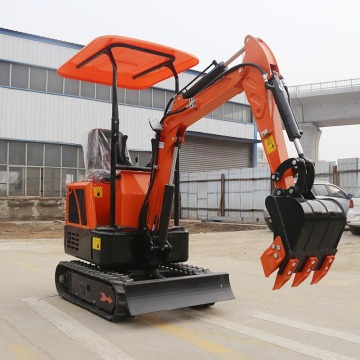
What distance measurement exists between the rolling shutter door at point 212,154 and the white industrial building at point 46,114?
3600 millimetres

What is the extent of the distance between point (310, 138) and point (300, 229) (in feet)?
121

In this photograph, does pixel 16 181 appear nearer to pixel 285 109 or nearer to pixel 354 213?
pixel 354 213

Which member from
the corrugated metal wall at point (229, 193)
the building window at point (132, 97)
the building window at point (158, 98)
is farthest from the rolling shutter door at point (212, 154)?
the corrugated metal wall at point (229, 193)

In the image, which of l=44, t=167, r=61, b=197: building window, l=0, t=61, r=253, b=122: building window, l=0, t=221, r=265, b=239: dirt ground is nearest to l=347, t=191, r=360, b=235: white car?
l=0, t=221, r=265, b=239: dirt ground

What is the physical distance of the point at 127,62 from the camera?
21.7 ft

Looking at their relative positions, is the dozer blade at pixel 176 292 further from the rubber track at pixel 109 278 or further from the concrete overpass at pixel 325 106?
the concrete overpass at pixel 325 106

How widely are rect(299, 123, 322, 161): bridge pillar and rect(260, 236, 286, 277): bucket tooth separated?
114 ft

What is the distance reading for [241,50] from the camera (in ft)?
17.1

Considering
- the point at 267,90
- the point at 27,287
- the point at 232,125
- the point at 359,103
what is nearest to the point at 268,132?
the point at 267,90

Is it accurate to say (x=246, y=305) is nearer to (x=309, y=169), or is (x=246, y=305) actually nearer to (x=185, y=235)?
(x=185, y=235)

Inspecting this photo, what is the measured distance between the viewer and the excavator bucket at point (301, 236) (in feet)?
14.0

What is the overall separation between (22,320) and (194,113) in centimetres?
313

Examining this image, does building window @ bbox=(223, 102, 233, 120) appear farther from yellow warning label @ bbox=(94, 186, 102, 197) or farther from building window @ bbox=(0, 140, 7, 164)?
yellow warning label @ bbox=(94, 186, 102, 197)

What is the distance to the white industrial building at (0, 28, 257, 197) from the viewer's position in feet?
75.3
